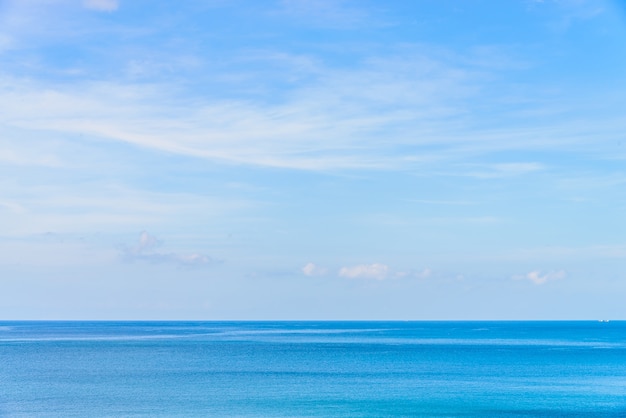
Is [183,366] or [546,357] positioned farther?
[546,357]

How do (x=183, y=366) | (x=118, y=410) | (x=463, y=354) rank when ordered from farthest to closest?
(x=463, y=354) → (x=183, y=366) → (x=118, y=410)

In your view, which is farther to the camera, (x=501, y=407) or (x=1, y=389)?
(x=1, y=389)

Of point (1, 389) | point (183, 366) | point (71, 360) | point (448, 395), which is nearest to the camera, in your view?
point (448, 395)

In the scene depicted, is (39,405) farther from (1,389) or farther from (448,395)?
(448,395)

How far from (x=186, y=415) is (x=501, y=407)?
2333 cm

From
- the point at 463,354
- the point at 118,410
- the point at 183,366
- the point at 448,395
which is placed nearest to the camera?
the point at 118,410

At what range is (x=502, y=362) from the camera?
96.9 metres

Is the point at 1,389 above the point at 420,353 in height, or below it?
below

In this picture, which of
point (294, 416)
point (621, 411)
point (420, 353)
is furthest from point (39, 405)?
point (420, 353)

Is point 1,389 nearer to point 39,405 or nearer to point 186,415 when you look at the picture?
point 39,405

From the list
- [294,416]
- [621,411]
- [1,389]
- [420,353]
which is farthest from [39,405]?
[420,353]

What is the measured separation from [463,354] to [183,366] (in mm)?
44701

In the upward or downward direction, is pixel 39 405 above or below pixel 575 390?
below

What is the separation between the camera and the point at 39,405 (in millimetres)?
59344
